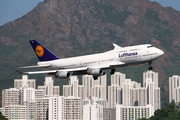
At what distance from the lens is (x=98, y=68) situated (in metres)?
101

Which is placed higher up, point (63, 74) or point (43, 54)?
point (43, 54)

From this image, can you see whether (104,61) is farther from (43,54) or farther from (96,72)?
(43,54)

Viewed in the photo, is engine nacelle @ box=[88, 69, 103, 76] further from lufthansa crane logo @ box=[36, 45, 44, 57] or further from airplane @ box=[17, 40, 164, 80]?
lufthansa crane logo @ box=[36, 45, 44, 57]

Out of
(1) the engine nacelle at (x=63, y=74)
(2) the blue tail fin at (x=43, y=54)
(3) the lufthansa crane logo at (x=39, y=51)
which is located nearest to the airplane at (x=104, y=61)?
(1) the engine nacelle at (x=63, y=74)

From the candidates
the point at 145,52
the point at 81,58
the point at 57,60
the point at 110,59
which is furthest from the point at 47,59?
the point at 145,52

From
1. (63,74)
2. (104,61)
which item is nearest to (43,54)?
(63,74)

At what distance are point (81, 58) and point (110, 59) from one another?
7.05 m

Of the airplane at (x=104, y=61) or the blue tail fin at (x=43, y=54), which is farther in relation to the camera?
the blue tail fin at (x=43, y=54)

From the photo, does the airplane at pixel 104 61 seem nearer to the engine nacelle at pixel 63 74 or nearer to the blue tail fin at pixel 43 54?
the engine nacelle at pixel 63 74

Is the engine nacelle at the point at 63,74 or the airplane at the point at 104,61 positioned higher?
the airplane at the point at 104,61

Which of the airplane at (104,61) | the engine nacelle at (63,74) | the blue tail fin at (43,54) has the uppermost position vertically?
the blue tail fin at (43,54)

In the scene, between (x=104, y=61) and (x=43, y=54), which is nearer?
(x=104, y=61)

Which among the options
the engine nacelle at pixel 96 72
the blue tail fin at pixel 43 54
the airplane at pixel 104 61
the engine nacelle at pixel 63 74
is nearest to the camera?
the airplane at pixel 104 61

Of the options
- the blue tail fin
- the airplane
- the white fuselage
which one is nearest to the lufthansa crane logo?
the blue tail fin
